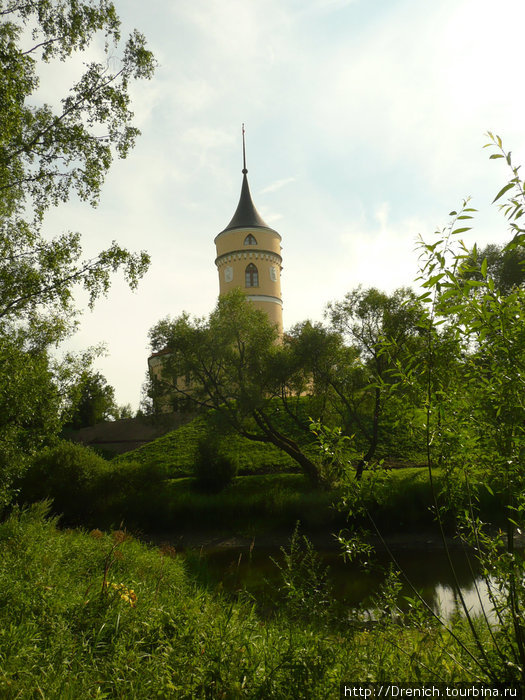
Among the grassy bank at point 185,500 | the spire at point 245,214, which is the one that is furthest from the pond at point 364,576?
the spire at point 245,214

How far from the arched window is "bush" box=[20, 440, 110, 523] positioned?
77.6 ft

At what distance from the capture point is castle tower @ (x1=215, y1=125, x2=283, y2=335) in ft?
128

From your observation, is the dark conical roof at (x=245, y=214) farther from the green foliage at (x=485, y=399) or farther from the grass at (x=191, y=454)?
the green foliage at (x=485, y=399)

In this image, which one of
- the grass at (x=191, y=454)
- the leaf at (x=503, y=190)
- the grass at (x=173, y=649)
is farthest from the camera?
the grass at (x=191, y=454)

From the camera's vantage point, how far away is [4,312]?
37.8 feet

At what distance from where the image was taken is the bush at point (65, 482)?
17812mm

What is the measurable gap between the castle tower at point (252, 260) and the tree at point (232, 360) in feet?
61.5

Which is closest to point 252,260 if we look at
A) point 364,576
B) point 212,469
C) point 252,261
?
point 252,261

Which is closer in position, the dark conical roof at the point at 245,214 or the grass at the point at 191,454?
the grass at the point at 191,454

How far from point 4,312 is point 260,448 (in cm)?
1618

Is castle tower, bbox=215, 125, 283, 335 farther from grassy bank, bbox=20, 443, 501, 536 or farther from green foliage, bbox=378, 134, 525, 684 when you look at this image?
green foliage, bbox=378, 134, 525, 684

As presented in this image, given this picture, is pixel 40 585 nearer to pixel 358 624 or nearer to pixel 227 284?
pixel 358 624

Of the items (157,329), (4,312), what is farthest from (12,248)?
(157,329)

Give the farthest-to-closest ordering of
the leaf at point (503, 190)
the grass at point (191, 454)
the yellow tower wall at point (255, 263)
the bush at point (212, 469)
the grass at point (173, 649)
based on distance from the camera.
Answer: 1. the yellow tower wall at point (255, 263)
2. the grass at point (191, 454)
3. the bush at point (212, 469)
4. the grass at point (173, 649)
5. the leaf at point (503, 190)
